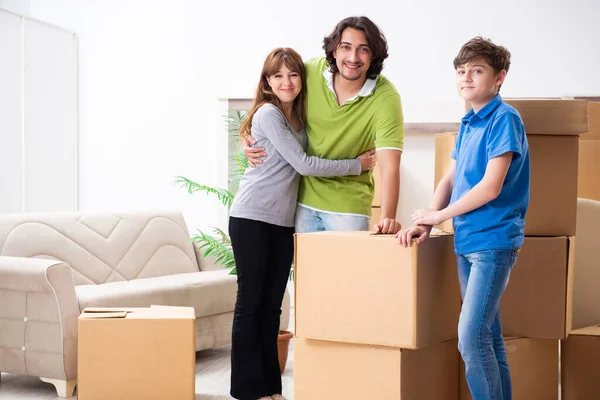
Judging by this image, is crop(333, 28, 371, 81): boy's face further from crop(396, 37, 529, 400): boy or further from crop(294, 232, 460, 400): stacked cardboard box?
crop(294, 232, 460, 400): stacked cardboard box

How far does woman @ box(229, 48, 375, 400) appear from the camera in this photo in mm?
2602

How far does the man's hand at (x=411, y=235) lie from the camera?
212 cm

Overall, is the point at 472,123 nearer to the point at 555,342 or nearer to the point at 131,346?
the point at 555,342

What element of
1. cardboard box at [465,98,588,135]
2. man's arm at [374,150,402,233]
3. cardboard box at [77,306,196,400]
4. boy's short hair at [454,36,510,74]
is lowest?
cardboard box at [77,306,196,400]

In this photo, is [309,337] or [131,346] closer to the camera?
[309,337]

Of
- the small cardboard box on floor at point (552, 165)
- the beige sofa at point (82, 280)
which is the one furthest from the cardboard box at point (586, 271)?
the beige sofa at point (82, 280)

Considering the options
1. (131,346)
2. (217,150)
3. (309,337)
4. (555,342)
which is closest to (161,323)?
(131,346)

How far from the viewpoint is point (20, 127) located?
A: 5152 millimetres

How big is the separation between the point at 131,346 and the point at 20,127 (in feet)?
8.75

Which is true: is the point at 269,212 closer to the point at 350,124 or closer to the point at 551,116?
the point at 350,124

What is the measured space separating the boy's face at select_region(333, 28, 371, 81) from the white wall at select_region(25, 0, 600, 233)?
8.62 ft

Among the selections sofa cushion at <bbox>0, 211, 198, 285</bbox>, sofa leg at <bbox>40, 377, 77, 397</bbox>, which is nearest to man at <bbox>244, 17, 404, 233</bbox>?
sofa leg at <bbox>40, 377, 77, 397</bbox>

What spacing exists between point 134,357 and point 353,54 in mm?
1373

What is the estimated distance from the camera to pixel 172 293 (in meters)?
3.75
